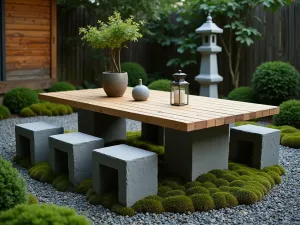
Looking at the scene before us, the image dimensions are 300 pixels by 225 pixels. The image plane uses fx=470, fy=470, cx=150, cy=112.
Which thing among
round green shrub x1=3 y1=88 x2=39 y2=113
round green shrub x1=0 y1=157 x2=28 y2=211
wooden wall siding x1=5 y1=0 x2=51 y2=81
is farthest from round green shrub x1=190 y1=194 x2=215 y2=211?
wooden wall siding x1=5 y1=0 x2=51 y2=81

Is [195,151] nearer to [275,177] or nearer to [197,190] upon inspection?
[197,190]

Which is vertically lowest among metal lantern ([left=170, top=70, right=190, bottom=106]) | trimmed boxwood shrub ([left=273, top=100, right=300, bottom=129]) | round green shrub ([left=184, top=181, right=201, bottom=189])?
round green shrub ([left=184, top=181, right=201, bottom=189])

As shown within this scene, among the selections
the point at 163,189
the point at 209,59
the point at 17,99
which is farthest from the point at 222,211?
the point at 17,99

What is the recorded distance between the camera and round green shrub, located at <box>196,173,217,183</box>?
422 cm

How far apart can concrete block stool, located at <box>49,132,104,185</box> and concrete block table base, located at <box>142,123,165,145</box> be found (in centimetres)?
131

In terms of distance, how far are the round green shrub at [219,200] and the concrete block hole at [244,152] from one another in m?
1.15

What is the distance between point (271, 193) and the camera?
4148mm

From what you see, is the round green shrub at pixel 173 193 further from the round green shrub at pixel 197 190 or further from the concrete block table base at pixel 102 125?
the concrete block table base at pixel 102 125

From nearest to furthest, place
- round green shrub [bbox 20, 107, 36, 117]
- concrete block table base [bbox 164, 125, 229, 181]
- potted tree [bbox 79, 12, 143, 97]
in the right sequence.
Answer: concrete block table base [bbox 164, 125, 229, 181] < potted tree [bbox 79, 12, 143, 97] < round green shrub [bbox 20, 107, 36, 117]

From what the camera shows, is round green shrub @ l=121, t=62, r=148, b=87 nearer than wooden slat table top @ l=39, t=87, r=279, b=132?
No

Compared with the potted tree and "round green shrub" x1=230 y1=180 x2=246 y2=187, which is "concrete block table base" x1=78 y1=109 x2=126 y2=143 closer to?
the potted tree

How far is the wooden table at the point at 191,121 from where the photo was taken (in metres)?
3.91

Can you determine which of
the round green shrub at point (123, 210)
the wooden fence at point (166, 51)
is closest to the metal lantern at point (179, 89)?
the round green shrub at point (123, 210)

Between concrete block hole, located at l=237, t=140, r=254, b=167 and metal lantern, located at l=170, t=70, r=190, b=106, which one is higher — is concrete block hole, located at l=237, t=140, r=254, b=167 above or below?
below
